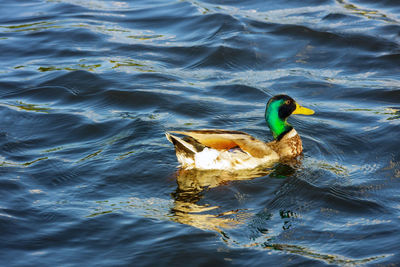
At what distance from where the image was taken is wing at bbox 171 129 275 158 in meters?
8.21

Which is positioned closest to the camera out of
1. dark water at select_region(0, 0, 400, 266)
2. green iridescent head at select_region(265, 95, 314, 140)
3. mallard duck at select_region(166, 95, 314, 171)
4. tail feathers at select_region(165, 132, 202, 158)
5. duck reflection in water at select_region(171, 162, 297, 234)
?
dark water at select_region(0, 0, 400, 266)

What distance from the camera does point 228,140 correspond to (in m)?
8.32

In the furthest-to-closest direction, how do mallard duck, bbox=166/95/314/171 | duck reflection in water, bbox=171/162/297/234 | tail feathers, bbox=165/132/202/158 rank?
1. mallard duck, bbox=166/95/314/171
2. tail feathers, bbox=165/132/202/158
3. duck reflection in water, bbox=171/162/297/234

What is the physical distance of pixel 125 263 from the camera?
6.06m

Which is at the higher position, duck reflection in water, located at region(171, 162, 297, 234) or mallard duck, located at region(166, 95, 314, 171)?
mallard duck, located at region(166, 95, 314, 171)

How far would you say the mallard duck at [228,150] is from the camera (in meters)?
8.12

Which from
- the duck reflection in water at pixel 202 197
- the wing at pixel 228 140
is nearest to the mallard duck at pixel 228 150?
the wing at pixel 228 140

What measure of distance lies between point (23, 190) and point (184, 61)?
5.51 metres

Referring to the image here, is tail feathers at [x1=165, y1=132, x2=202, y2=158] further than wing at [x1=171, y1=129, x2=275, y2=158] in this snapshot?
No

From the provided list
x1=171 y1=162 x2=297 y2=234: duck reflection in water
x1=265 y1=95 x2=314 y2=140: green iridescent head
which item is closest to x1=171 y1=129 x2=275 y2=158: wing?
x1=171 y1=162 x2=297 y2=234: duck reflection in water

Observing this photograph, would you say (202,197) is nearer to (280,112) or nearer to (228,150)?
(228,150)

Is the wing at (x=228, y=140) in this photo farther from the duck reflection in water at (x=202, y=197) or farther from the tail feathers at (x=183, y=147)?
the duck reflection in water at (x=202, y=197)

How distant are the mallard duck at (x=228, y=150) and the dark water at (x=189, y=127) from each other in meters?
0.19

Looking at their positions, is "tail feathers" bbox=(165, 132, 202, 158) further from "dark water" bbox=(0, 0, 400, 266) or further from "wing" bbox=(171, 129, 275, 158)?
"dark water" bbox=(0, 0, 400, 266)
